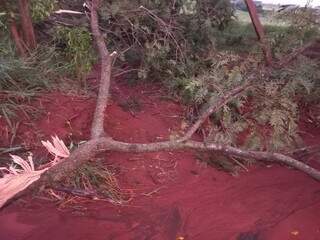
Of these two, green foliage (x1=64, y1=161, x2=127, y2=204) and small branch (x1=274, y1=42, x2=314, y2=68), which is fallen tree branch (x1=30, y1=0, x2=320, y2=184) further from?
small branch (x1=274, y1=42, x2=314, y2=68)

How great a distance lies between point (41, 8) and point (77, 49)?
541mm

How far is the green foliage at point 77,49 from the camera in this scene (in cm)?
510

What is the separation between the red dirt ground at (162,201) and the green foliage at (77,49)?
42 centimetres

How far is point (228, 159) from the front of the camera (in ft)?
14.3

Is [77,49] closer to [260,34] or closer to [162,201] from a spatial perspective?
[260,34]

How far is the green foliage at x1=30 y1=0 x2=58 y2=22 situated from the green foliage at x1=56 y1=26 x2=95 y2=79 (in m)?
0.25

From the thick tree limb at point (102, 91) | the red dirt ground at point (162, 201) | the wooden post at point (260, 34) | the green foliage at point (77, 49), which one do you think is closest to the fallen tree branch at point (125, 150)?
the thick tree limb at point (102, 91)

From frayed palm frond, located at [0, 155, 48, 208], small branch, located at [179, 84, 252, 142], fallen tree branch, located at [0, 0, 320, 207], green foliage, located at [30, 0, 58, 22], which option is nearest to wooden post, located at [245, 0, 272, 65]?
small branch, located at [179, 84, 252, 142]

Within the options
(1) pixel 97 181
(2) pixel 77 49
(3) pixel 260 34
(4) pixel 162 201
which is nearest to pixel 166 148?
(4) pixel 162 201

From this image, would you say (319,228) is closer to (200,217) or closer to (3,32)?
(200,217)

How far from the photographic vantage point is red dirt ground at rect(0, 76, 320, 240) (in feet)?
10.9

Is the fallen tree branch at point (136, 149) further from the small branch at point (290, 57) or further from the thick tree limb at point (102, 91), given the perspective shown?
the small branch at point (290, 57)

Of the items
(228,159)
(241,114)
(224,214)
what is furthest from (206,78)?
(224,214)

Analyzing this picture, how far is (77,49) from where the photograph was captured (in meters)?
5.11
